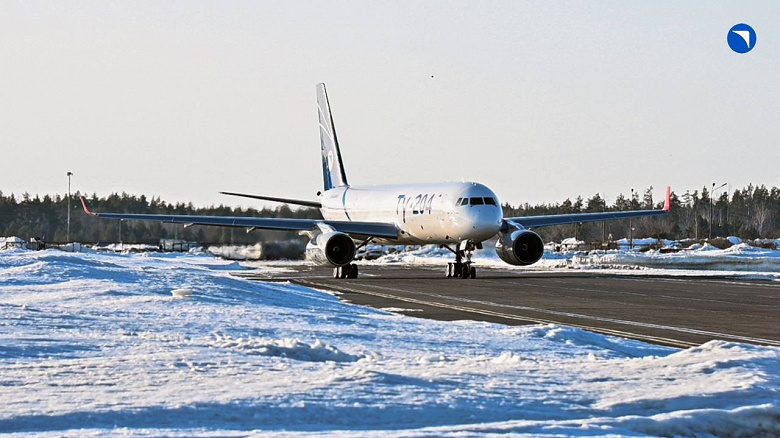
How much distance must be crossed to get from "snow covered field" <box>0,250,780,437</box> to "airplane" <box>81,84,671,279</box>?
2430 cm

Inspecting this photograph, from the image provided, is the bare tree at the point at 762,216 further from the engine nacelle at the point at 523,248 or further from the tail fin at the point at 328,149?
the engine nacelle at the point at 523,248

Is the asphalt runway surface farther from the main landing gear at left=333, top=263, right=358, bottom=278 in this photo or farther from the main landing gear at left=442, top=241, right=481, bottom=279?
the main landing gear at left=442, top=241, right=481, bottom=279

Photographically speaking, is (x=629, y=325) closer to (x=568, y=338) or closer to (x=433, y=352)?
(x=568, y=338)

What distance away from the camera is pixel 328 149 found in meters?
57.0

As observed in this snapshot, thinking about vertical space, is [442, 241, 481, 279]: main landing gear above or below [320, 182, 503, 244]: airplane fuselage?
below

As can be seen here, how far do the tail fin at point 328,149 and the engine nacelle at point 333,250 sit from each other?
53.4ft

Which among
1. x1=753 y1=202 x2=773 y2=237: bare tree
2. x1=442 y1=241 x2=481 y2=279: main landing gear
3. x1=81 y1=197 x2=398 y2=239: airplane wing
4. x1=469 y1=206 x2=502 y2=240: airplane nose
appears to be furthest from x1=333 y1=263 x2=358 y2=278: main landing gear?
x1=753 y1=202 x2=773 y2=237: bare tree

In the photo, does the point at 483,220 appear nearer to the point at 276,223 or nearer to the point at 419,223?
the point at 419,223

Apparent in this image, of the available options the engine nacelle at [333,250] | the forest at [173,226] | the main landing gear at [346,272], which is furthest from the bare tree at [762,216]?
the engine nacelle at [333,250]

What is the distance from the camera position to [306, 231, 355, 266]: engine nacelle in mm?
38250

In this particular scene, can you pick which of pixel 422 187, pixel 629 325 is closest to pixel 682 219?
pixel 422 187

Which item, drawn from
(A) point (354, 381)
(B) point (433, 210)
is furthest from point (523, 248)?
(A) point (354, 381)

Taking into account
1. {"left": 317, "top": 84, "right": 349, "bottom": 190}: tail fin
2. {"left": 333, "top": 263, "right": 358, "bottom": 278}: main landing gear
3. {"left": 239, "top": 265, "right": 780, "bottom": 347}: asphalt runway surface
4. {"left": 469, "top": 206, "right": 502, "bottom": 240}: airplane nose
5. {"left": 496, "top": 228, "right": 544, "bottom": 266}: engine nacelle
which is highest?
{"left": 317, "top": 84, "right": 349, "bottom": 190}: tail fin

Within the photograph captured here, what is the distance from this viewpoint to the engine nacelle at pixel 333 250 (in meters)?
38.2
